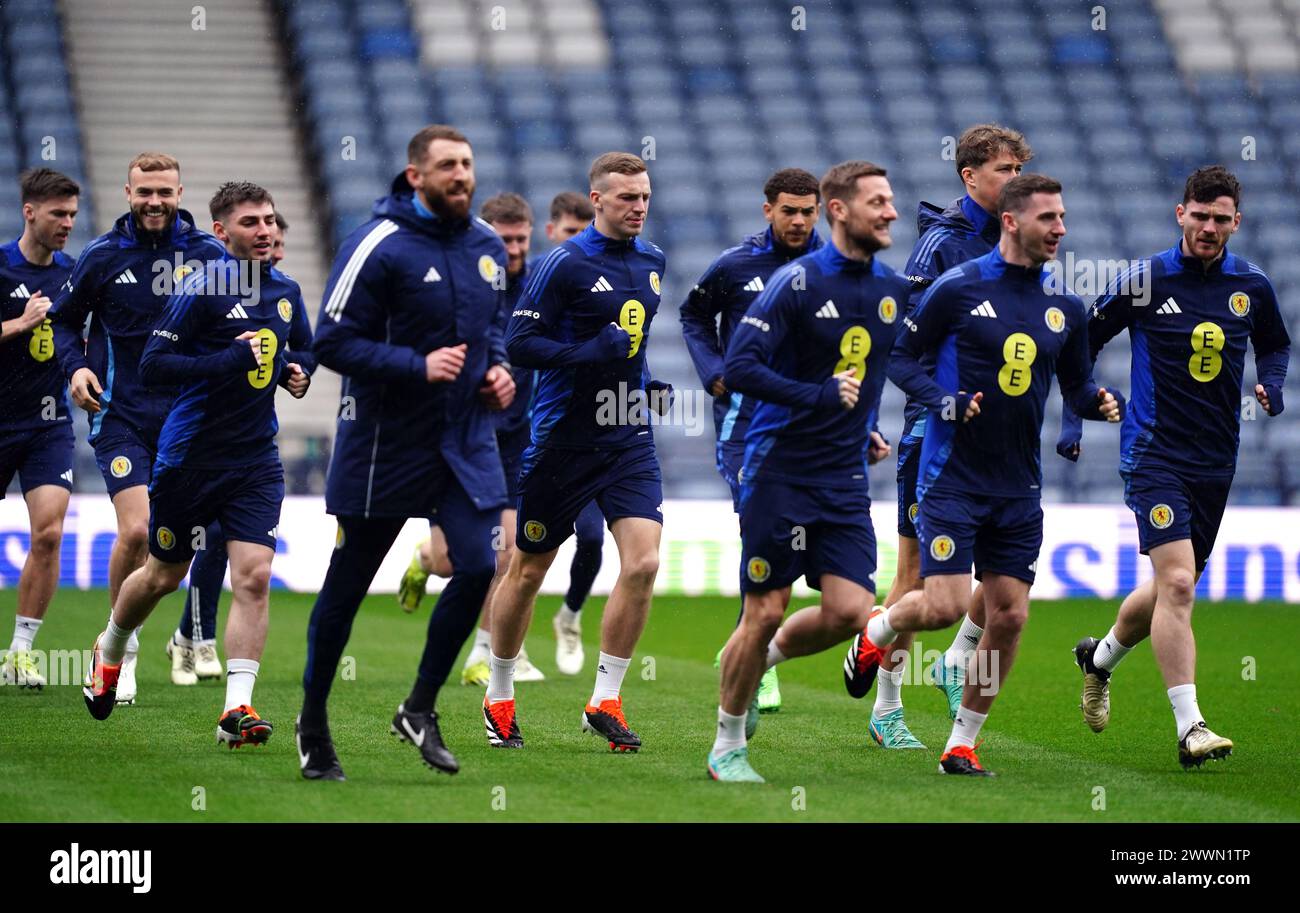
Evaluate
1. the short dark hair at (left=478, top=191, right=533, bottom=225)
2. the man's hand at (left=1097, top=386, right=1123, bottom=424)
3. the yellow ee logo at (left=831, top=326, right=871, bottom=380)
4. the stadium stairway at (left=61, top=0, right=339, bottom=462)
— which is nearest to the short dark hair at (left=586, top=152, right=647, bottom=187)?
the yellow ee logo at (left=831, top=326, right=871, bottom=380)

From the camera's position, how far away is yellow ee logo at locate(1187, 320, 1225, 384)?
8.18 meters

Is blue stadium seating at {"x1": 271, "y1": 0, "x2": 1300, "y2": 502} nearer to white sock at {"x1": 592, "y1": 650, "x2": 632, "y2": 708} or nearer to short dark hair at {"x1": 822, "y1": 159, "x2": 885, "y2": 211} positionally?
white sock at {"x1": 592, "y1": 650, "x2": 632, "y2": 708}

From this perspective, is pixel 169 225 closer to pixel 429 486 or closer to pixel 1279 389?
pixel 429 486

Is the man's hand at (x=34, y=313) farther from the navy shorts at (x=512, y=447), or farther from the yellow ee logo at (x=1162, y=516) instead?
the yellow ee logo at (x=1162, y=516)

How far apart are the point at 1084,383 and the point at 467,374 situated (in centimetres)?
263

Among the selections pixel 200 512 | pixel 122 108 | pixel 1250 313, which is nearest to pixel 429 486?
pixel 200 512

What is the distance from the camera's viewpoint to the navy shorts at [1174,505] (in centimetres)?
804

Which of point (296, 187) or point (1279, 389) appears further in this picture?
point (296, 187)

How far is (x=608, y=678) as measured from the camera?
8414 mm

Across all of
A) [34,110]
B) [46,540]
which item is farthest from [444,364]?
[34,110]

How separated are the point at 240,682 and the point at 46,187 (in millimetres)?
3458

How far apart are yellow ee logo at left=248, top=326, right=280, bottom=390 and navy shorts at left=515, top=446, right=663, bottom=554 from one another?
124 cm

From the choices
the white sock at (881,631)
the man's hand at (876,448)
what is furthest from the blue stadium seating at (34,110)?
the man's hand at (876,448)
